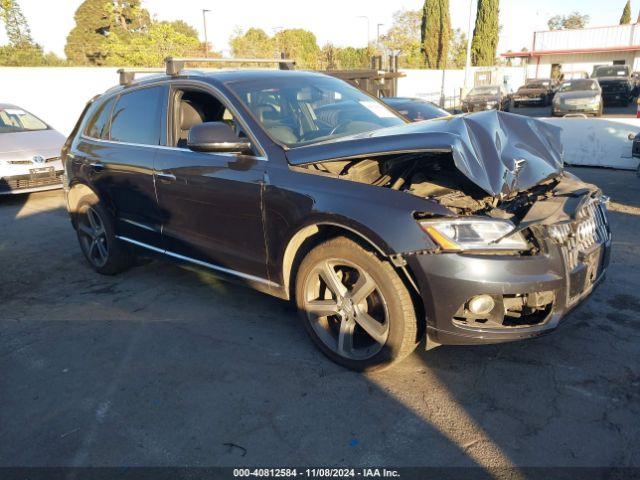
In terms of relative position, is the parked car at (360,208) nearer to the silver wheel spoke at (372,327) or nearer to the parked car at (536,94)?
the silver wheel spoke at (372,327)

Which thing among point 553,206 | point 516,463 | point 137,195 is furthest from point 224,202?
point 516,463

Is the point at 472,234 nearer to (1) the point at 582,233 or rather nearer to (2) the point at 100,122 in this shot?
(1) the point at 582,233

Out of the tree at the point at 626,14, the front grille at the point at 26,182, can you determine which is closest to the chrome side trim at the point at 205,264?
the front grille at the point at 26,182

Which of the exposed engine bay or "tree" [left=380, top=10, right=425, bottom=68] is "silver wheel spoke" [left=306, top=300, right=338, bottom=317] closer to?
the exposed engine bay

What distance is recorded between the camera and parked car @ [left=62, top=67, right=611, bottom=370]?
9.11 ft

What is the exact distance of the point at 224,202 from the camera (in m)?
3.65

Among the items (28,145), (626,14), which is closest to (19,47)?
(28,145)

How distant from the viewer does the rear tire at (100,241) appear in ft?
16.3

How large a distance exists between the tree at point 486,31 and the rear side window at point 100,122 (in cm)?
4604

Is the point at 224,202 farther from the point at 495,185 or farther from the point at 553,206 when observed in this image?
the point at 553,206

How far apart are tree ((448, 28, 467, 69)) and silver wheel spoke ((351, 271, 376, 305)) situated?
5309cm

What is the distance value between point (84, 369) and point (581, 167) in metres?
9.38

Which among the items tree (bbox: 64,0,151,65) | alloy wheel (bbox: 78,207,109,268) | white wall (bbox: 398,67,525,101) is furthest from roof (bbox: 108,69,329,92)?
tree (bbox: 64,0,151,65)

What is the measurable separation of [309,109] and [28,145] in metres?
7.28
